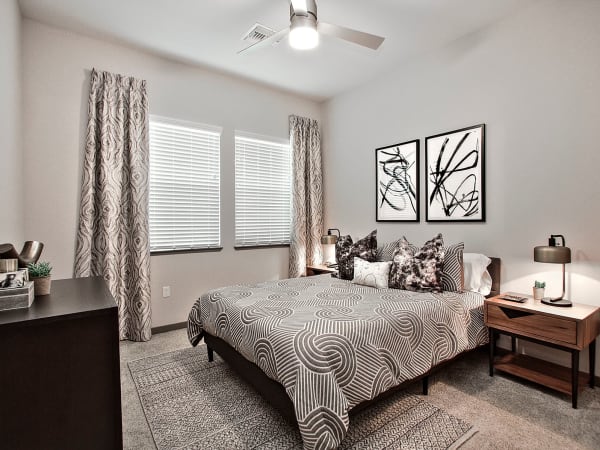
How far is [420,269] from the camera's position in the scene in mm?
2857

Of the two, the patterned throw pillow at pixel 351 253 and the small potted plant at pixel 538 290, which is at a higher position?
the patterned throw pillow at pixel 351 253

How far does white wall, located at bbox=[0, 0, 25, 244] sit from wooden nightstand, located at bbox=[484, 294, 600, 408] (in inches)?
139

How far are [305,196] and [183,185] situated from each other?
1711mm

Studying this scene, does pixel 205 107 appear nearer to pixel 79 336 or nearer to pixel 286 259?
pixel 286 259

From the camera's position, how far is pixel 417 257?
9.60ft

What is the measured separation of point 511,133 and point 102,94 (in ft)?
12.7

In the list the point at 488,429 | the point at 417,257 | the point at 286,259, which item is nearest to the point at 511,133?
the point at 417,257

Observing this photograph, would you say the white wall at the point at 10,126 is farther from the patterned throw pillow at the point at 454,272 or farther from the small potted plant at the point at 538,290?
the small potted plant at the point at 538,290

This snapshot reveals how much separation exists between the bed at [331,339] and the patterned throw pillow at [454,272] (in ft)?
0.39

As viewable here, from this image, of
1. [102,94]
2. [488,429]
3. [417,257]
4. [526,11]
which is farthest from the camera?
[102,94]

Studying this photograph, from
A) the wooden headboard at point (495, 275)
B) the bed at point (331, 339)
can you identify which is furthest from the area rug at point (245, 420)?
the wooden headboard at point (495, 275)

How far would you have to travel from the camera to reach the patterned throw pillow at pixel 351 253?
348 centimetres

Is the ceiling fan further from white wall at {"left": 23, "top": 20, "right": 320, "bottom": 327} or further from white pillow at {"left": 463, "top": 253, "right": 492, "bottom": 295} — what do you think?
white pillow at {"left": 463, "top": 253, "right": 492, "bottom": 295}

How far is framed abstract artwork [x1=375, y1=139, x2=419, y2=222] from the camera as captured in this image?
12.0ft
